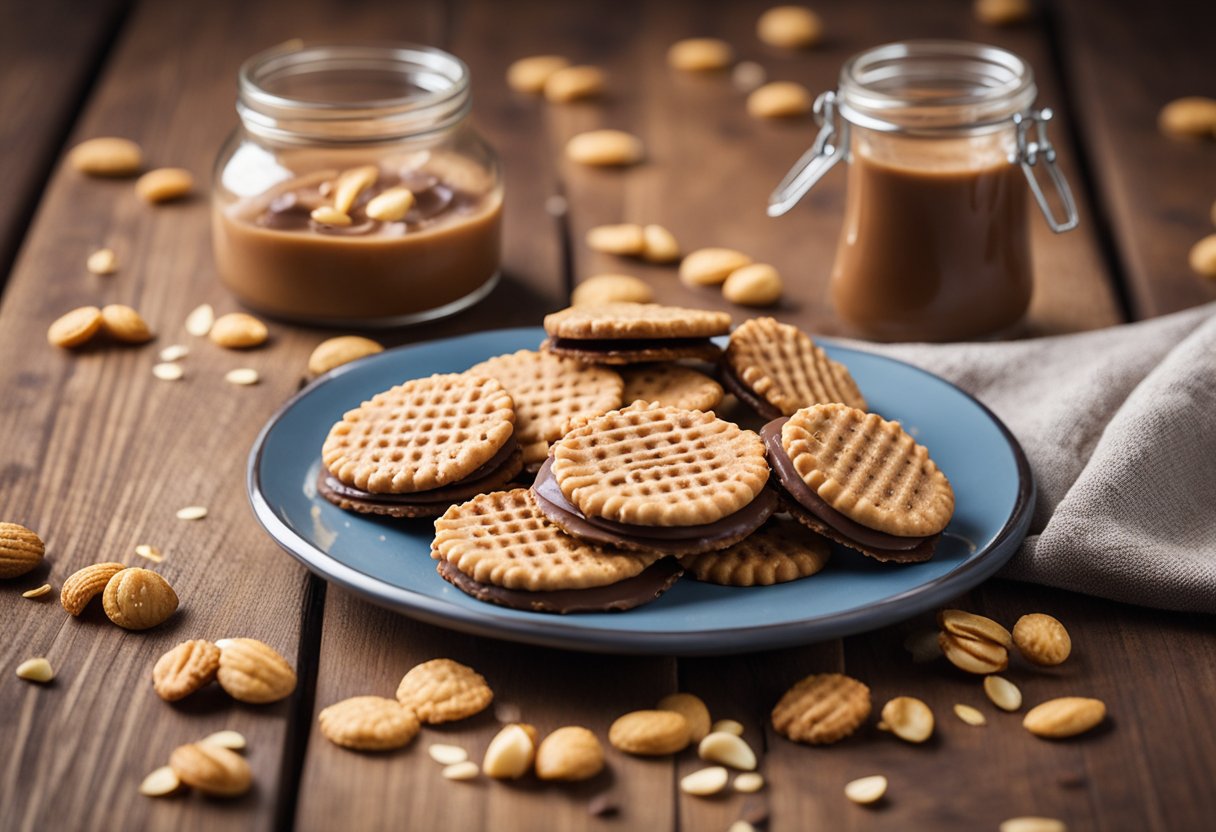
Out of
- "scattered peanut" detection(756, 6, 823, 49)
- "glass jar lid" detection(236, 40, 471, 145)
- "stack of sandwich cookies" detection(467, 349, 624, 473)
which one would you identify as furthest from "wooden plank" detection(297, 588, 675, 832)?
"scattered peanut" detection(756, 6, 823, 49)

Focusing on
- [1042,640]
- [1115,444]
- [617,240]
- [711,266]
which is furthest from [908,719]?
[617,240]

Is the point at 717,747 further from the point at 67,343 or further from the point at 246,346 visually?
the point at 67,343

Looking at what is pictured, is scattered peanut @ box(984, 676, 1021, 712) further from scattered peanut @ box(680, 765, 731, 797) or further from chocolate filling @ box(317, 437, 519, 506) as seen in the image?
chocolate filling @ box(317, 437, 519, 506)

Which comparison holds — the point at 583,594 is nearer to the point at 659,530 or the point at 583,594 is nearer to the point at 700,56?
the point at 659,530

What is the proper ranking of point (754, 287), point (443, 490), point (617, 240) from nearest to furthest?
point (443, 490) → point (754, 287) → point (617, 240)

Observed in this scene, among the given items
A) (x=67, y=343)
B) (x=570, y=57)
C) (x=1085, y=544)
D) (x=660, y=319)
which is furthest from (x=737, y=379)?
(x=570, y=57)
